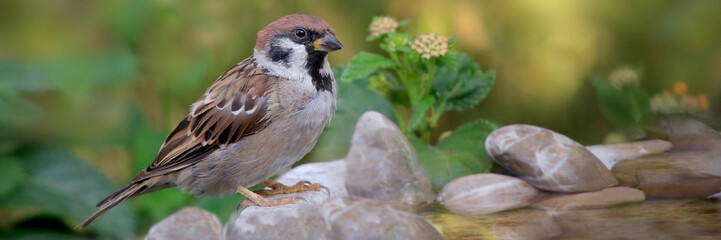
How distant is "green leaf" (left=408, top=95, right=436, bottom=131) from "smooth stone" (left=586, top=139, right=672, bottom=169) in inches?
26.3

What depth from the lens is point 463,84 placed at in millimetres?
2830

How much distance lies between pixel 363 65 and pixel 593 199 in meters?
0.93

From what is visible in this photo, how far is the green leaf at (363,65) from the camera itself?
256cm

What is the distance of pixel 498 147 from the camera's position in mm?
2586

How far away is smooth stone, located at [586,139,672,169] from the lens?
2.68m

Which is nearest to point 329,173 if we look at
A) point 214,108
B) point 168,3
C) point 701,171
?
point 214,108

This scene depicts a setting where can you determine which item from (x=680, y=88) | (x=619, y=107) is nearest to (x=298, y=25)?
(x=619, y=107)

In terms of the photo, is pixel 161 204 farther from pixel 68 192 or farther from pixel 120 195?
pixel 120 195

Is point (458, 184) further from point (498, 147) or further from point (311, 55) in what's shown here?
point (311, 55)

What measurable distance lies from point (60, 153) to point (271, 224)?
129 centimetres

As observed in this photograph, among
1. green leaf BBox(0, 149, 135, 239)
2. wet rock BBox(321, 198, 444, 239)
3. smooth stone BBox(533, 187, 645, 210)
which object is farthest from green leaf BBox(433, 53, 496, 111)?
green leaf BBox(0, 149, 135, 239)

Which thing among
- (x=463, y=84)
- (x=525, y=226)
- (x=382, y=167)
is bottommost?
(x=525, y=226)

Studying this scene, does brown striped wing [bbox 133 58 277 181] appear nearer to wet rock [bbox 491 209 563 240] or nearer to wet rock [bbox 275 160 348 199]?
wet rock [bbox 275 160 348 199]

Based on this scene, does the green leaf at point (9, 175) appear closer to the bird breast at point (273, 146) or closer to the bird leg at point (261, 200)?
the bird breast at point (273, 146)
